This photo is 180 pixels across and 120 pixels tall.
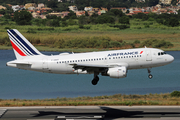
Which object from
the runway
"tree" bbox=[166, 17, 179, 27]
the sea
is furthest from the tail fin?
"tree" bbox=[166, 17, 179, 27]

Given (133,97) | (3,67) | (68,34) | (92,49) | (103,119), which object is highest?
(68,34)

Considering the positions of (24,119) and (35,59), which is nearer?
(24,119)

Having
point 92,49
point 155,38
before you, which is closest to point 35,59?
point 92,49

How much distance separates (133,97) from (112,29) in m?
101

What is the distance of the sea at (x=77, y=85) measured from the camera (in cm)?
7369

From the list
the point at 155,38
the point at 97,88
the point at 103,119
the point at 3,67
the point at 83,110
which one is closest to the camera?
the point at 103,119

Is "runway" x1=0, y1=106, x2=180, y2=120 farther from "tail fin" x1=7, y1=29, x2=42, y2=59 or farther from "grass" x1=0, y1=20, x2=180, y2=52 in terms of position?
"grass" x1=0, y1=20, x2=180, y2=52

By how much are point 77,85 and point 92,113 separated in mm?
36179

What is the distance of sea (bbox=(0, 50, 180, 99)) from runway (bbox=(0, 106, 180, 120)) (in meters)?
21.4

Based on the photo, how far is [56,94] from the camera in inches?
2899

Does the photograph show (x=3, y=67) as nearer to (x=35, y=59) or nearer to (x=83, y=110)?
(x=35, y=59)

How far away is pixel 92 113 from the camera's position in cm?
4516

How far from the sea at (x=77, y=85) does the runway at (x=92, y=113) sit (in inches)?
844

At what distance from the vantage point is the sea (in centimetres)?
7369
